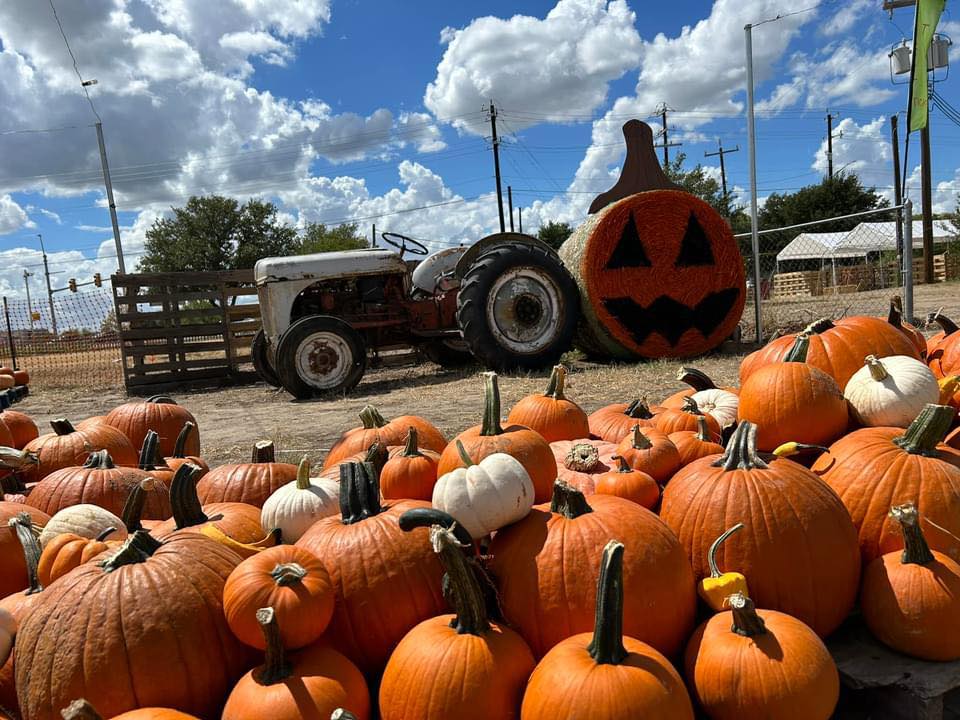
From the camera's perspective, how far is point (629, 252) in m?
9.20

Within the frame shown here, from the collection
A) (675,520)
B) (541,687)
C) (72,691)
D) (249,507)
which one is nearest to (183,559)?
(72,691)

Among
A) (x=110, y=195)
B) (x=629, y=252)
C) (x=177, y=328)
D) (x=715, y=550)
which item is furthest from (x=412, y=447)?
(x=110, y=195)

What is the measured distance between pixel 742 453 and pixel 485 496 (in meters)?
0.89

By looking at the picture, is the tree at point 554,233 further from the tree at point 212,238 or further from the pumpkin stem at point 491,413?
the pumpkin stem at point 491,413

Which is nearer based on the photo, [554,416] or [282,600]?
[282,600]

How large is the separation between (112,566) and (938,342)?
4.35 metres

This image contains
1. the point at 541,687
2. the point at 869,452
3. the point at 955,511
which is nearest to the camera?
the point at 541,687

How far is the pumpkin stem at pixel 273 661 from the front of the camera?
1539 mm

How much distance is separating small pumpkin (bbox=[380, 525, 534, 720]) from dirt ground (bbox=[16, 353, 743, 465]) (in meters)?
3.42

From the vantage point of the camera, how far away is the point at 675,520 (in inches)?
84.0

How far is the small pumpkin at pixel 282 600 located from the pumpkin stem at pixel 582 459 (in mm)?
1114

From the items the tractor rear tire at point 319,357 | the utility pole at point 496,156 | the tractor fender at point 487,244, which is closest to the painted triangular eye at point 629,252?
the tractor fender at point 487,244

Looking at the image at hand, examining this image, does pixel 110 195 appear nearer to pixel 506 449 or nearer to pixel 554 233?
pixel 506 449

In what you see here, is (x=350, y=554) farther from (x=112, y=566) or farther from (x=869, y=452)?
(x=869, y=452)
